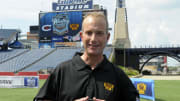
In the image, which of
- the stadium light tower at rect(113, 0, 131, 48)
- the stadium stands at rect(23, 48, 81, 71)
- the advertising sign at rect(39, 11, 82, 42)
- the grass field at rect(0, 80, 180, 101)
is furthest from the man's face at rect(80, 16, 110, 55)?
the stadium light tower at rect(113, 0, 131, 48)

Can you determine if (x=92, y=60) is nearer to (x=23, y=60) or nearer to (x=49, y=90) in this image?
(x=49, y=90)

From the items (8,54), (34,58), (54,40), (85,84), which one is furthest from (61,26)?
(85,84)

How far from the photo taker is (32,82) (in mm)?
17859

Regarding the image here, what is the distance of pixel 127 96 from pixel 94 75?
0.35 m

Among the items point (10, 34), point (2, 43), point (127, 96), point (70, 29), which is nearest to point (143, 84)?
point (127, 96)

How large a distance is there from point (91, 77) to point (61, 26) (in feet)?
142

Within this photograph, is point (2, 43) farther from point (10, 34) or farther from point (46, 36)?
point (46, 36)

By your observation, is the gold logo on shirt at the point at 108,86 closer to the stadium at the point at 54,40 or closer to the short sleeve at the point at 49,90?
the short sleeve at the point at 49,90

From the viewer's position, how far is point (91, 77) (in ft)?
6.57

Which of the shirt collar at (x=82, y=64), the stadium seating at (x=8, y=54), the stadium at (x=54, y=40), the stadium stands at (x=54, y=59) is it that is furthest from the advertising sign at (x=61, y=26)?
the shirt collar at (x=82, y=64)

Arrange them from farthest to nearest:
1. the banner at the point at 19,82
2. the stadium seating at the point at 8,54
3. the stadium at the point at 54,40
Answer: the stadium seating at the point at 8,54 → the stadium at the point at 54,40 → the banner at the point at 19,82

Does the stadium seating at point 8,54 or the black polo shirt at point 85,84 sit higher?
the black polo shirt at point 85,84

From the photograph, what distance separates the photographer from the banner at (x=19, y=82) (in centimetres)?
1778

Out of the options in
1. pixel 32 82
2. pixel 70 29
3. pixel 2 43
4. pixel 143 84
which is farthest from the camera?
pixel 2 43
